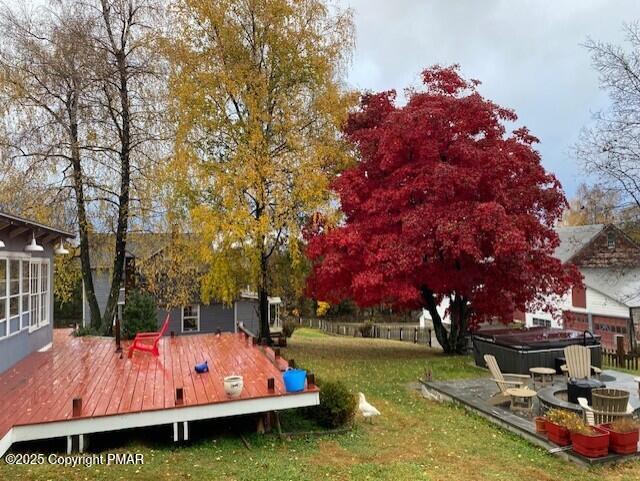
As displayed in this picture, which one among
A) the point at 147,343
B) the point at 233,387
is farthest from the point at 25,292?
the point at 233,387

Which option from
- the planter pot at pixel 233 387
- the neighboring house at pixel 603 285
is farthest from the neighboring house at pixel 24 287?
the neighboring house at pixel 603 285

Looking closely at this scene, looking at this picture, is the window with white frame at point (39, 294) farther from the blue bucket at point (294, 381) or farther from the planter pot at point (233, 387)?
the blue bucket at point (294, 381)

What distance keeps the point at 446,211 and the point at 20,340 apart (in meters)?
9.95

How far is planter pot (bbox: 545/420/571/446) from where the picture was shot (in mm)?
6621

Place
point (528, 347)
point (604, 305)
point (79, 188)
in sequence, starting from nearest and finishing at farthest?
point (528, 347) < point (79, 188) < point (604, 305)

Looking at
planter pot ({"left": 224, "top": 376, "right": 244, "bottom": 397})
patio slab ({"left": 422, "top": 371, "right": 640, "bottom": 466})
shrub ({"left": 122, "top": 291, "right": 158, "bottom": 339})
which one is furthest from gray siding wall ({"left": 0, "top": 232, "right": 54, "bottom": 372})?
patio slab ({"left": 422, "top": 371, "right": 640, "bottom": 466})

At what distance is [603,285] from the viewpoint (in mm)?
22891

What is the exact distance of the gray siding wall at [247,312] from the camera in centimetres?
2370

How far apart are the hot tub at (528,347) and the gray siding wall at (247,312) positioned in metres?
12.9

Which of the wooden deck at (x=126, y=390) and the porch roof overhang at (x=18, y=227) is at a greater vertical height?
the porch roof overhang at (x=18, y=227)

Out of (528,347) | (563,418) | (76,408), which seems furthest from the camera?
(528,347)

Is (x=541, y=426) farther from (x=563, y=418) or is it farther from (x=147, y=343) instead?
(x=147, y=343)

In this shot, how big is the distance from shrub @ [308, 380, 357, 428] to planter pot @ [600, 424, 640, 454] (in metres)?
3.53

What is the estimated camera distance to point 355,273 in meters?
13.2
